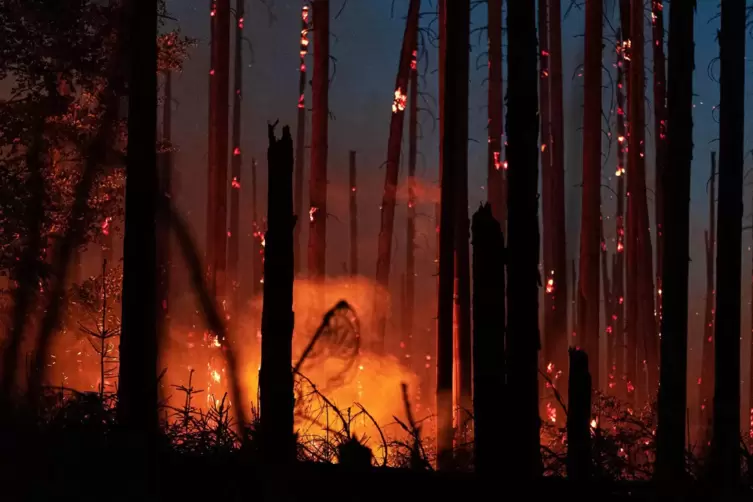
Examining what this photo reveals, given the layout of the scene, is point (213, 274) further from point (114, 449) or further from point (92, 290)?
point (114, 449)

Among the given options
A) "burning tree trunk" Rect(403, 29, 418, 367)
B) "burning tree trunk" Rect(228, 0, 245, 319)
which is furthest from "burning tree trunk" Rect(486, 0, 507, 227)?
"burning tree trunk" Rect(228, 0, 245, 319)

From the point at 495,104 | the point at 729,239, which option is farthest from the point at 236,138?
the point at 729,239

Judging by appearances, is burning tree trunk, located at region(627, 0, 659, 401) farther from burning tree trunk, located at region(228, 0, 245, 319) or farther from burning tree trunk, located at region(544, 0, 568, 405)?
burning tree trunk, located at region(228, 0, 245, 319)

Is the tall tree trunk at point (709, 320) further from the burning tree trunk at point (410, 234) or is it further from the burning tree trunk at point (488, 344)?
the burning tree trunk at point (488, 344)

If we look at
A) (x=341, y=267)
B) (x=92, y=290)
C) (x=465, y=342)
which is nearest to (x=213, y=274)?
(x=92, y=290)

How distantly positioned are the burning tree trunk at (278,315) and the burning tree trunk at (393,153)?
13489 mm

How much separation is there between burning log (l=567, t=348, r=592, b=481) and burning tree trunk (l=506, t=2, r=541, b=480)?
1.16ft

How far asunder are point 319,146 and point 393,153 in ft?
8.52

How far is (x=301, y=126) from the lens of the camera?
33312mm

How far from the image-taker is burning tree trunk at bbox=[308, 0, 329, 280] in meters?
18.3

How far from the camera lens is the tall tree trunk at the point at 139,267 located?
7422 mm

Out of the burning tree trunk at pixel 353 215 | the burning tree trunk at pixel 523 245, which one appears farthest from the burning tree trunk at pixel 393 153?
the burning tree trunk at pixel 353 215

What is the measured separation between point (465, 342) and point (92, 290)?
7082mm

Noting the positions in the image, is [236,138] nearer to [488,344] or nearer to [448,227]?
[448,227]
